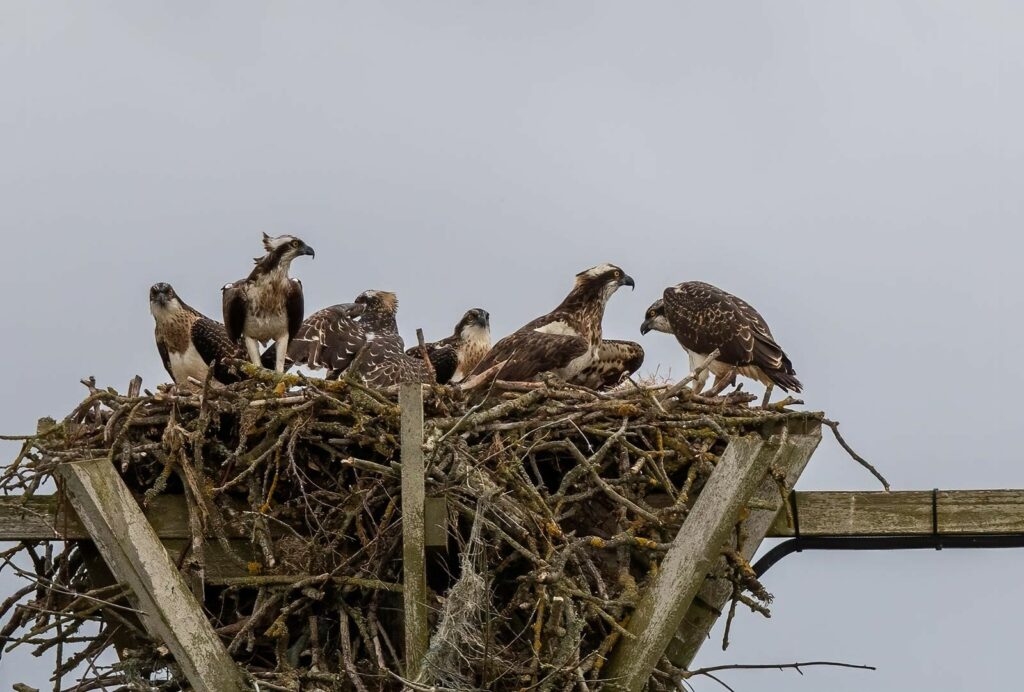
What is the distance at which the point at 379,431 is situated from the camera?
6516mm

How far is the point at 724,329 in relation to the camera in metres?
10.1

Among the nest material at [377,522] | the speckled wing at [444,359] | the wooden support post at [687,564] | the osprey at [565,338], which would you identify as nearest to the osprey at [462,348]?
the speckled wing at [444,359]

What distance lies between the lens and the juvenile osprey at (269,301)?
9375 mm

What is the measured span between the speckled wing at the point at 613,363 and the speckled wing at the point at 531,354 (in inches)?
10.0

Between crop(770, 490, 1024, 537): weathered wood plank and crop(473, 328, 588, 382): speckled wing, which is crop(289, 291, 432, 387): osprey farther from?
crop(770, 490, 1024, 537): weathered wood plank

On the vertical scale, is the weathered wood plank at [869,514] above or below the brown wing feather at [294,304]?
below

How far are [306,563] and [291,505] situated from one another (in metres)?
0.40

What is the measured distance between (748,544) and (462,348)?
472 cm

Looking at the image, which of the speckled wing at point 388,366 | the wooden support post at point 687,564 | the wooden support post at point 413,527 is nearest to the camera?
the wooden support post at point 413,527

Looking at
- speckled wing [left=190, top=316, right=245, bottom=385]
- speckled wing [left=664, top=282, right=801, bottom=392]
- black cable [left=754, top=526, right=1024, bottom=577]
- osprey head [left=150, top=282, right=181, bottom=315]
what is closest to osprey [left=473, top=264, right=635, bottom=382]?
speckled wing [left=664, top=282, right=801, bottom=392]

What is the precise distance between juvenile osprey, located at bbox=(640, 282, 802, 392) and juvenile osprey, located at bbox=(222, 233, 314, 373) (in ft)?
8.84

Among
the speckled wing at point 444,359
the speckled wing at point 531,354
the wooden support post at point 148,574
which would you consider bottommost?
the wooden support post at point 148,574

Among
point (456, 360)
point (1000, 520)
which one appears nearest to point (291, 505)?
point (1000, 520)

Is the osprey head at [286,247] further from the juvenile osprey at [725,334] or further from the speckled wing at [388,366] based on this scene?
the juvenile osprey at [725,334]
